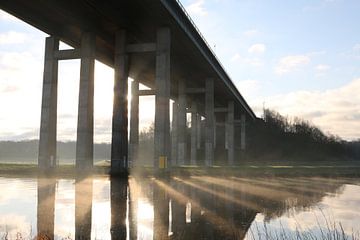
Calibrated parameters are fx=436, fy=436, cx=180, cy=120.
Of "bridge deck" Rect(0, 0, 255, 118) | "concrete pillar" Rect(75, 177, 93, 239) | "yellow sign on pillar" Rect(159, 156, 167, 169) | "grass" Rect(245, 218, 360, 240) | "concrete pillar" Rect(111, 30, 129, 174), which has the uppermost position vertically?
"bridge deck" Rect(0, 0, 255, 118)

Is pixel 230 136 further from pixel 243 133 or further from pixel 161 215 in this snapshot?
pixel 161 215

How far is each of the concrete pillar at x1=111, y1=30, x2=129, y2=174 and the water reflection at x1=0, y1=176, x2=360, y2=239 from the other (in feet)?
52.5

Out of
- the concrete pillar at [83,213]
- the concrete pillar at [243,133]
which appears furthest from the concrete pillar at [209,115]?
the concrete pillar at [83,213]

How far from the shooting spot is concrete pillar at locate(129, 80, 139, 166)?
2314 inches

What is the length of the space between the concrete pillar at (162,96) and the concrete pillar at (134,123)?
58.4ft

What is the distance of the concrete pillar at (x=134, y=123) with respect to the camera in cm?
5877

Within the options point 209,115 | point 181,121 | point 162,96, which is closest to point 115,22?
point 162,96

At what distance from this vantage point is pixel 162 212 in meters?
16.9

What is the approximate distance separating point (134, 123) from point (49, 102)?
53.5 ft

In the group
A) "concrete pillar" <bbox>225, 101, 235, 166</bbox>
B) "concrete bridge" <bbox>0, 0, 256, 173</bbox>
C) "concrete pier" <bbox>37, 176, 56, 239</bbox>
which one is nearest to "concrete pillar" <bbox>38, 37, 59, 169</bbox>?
"concrete bridge" <bbox>0, 0, 256, 173</bbox>

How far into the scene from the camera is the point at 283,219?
15352 mm

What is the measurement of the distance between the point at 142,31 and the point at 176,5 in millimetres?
6099

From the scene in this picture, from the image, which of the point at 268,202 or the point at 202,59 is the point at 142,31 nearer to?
the point at 202,59

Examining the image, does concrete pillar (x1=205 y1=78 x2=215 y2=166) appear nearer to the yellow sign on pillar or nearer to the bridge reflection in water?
the yellow sign on pillar
